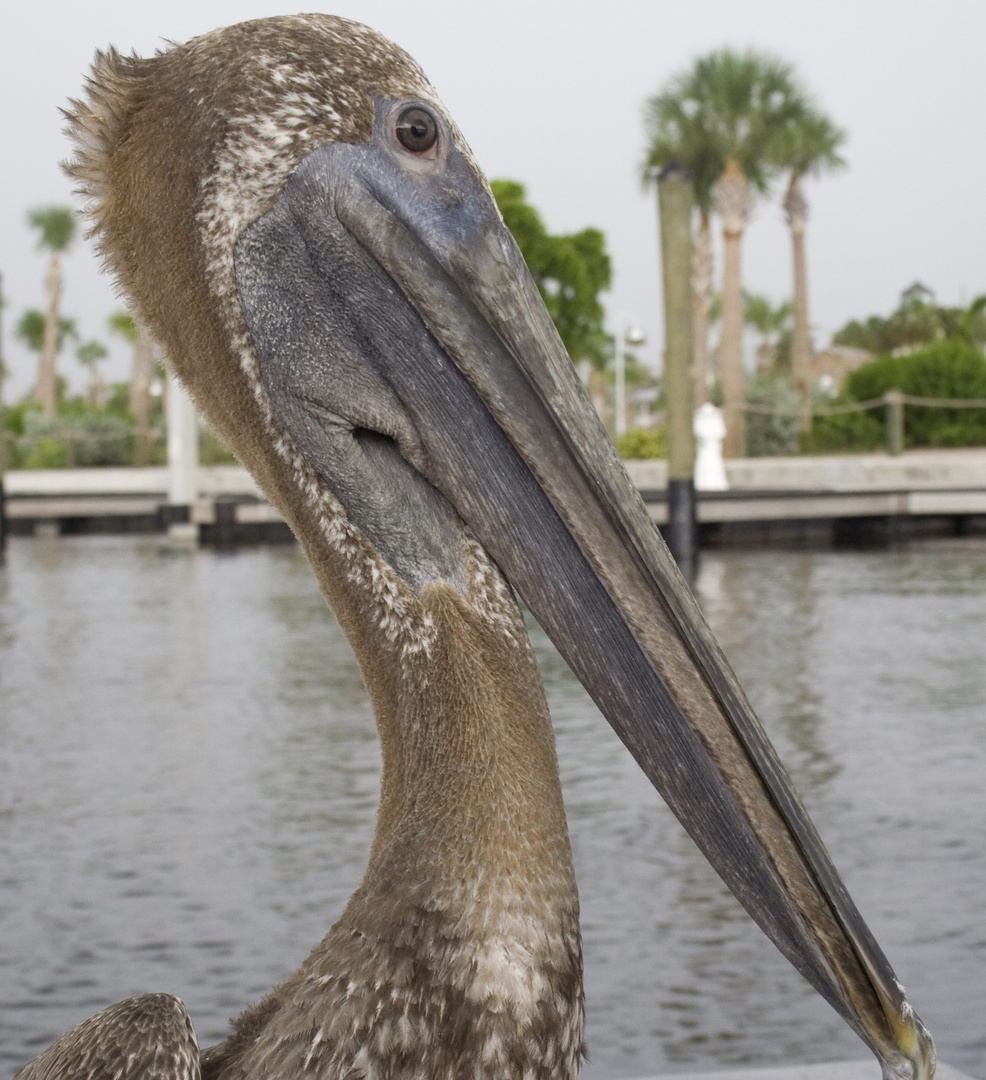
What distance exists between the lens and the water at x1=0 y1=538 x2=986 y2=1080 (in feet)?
11.3

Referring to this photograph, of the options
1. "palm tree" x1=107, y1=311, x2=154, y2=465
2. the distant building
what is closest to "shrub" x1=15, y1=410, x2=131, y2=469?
"palm tree" x1=107, y1=311, x2=154, y2=465

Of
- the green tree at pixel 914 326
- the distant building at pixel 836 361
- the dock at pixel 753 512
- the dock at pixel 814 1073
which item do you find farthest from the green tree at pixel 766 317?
the dock at pixel 814 1073

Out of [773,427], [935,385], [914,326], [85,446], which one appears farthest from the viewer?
[914,326]

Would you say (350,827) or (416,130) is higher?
(416,130)

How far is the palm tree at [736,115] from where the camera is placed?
118ft

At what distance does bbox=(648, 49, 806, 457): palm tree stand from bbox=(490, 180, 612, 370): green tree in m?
5.67

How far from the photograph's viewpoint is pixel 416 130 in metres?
1.71

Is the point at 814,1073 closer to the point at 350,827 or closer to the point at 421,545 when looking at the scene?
the point at 421,545

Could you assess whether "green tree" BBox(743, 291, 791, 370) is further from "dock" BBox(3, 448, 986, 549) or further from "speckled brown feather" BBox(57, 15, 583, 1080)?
"speckled brown feather" BBox(57, 15, 583, 1080)

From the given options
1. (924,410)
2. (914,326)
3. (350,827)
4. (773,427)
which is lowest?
(350,827)

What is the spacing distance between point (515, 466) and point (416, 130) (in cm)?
41

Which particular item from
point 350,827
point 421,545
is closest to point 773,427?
point 350,827

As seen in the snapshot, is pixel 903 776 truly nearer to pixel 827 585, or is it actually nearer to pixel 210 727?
pixel 210 727

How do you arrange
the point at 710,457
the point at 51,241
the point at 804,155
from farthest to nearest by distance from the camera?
the point at 51,241
the point at 804,155
the point at 710,457
